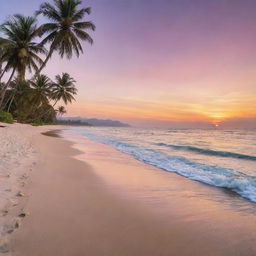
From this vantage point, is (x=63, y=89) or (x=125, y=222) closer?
(x=125, y=222)

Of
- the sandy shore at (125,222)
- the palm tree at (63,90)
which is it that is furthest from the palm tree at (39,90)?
the sandy shore at (125,222)

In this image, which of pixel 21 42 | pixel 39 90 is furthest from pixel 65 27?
pixel 39 90

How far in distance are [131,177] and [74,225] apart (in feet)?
12.2

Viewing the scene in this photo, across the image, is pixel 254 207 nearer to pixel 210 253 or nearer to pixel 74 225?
pixel 210 253

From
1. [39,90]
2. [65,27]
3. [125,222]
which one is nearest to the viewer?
[125,222]

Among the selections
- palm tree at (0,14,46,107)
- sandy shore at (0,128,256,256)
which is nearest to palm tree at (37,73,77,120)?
palm tree at (0,14,46,107)

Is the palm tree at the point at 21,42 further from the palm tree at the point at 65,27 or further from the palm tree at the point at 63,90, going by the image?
the palm tree at the point at 63,90

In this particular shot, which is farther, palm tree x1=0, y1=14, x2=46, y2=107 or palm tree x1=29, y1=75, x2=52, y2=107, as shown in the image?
palm tree x1=29, y1=75, x2=52, y2=107

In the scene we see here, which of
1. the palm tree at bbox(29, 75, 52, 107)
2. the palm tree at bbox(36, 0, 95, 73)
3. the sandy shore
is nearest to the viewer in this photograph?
the sandy shore

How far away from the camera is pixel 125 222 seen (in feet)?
11.3

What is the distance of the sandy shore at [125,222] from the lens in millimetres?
2645

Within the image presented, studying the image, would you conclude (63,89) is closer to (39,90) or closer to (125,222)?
(39,90)

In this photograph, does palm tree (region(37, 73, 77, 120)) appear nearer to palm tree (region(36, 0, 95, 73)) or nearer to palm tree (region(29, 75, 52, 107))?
palm tree (region(29, 75, 52, 107))

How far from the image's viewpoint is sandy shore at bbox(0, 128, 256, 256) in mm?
2645
